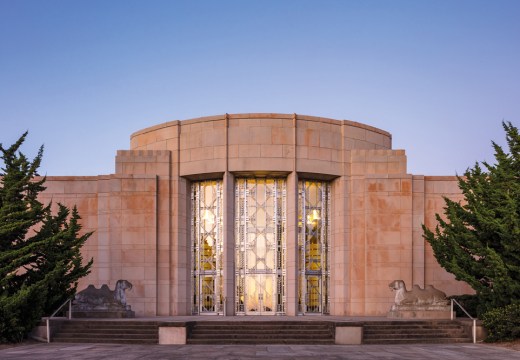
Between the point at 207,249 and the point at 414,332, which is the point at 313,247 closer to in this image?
the point at 207,249

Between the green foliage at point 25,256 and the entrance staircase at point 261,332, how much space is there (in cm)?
607

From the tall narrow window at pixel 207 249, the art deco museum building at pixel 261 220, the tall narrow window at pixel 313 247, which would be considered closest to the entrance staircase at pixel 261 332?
the art deco museum building at pixel 261 220

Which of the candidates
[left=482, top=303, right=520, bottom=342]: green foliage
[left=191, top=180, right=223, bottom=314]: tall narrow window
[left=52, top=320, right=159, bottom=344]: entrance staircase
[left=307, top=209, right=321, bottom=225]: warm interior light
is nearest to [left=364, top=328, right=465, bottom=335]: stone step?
[left=482, top=303, right=520, bottom=342]: green foliage

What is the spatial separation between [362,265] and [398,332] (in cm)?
884

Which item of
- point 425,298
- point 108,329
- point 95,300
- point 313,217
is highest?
point 313,217

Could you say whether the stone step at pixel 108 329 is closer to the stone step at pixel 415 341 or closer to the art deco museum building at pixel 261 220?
the art deco museum building at pixel 261 220

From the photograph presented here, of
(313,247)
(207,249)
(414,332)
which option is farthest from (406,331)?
(207,249)

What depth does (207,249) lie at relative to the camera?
32938 millimetres

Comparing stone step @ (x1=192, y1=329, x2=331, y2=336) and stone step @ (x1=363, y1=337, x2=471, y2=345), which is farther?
stone step @ (x1=192, y1=329, x2=331, y2=336)

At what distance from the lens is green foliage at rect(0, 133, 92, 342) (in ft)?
72.6

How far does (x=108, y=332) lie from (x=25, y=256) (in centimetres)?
436

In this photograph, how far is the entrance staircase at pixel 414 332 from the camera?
2283 cm

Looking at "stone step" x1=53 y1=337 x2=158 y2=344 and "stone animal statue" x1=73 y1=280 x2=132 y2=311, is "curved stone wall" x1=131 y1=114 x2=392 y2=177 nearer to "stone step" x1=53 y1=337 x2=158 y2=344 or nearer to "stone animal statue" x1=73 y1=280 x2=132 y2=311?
"stone animal statue" x1=73 y1=280 x2=132 y2=311

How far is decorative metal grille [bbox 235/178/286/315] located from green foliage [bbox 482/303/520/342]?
1202 cm
